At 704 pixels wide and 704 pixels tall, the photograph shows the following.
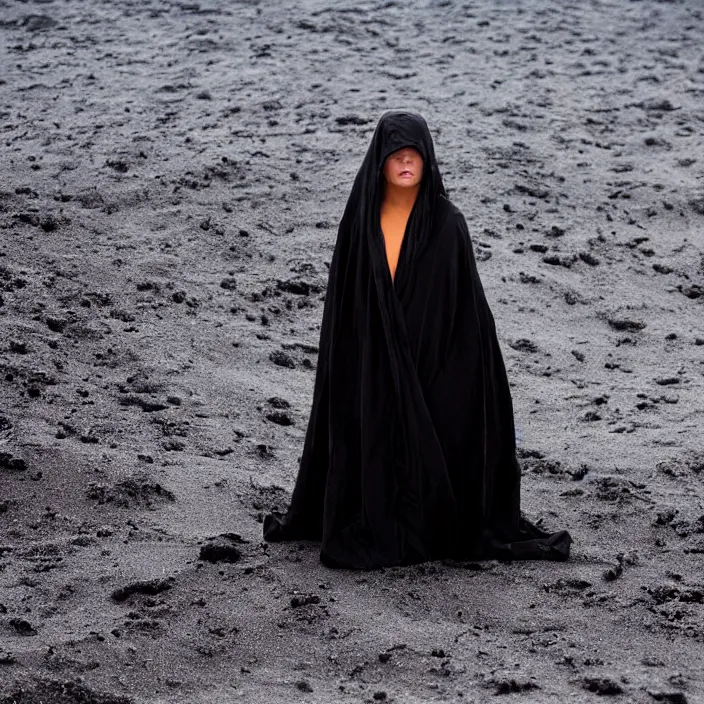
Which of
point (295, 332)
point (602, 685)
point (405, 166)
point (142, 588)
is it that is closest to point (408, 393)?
point (405, 166)

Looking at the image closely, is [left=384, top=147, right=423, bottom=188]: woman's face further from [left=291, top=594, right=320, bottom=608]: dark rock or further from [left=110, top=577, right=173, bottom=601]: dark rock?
[left=110, top=577, right=173, bottom=601]: dark rock

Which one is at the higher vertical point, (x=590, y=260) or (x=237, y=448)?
(x=590, y=260)

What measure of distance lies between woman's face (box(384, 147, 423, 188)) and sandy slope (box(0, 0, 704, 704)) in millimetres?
1383

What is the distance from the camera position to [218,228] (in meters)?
8.05

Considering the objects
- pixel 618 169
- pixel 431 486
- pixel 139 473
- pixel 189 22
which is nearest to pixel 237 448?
pixel 139 473

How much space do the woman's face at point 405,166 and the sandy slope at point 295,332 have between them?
1.38 metres

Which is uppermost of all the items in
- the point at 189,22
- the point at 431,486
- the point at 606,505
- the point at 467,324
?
the point at 189,22

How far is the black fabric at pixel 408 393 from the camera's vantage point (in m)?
4.20

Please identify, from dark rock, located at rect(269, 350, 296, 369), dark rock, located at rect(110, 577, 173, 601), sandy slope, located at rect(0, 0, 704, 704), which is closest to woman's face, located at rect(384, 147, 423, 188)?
sandy slope, located at rect(0, 0, 704, 704)

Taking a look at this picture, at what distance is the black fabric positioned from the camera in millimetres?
4199

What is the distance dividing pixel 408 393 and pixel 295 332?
2.86m

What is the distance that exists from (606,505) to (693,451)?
792 mm

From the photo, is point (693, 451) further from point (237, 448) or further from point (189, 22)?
point (189, 22)

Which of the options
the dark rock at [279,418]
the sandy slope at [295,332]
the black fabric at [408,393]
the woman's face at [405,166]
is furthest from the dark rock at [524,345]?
the woman's face at [405,166]
